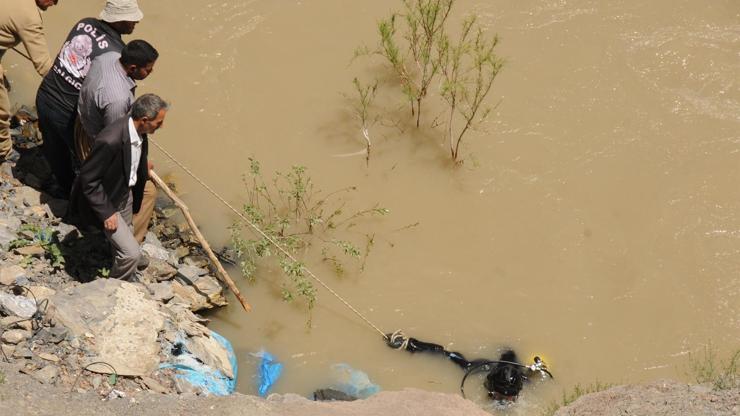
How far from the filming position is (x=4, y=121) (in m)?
5.15

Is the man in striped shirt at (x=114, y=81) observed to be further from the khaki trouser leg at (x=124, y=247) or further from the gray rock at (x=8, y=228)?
the gray rock at (x=8, y=228)

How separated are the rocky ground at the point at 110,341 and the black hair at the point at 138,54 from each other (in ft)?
3.90

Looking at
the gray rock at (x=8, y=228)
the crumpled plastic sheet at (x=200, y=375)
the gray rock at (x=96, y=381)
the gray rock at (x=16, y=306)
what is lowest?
the crumpled plastic sheet at (x=200, y=375)

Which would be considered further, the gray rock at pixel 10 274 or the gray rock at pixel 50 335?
the gray rock at pixel 10 274

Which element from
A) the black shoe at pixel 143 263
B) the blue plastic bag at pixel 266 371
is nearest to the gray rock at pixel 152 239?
the black shoe at pixel 143 263

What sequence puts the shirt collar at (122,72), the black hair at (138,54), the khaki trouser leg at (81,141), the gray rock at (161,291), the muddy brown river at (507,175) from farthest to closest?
the muddy brown river at (507,175)
the gray rock at (161,291)
the khaki trouser leg at (81,141)
the shirt collar at (122,72)
the black hair at (138,54)

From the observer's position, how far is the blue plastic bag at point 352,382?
5047mm

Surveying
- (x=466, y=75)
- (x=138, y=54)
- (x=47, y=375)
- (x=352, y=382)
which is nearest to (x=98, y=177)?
(x=138, y=54)

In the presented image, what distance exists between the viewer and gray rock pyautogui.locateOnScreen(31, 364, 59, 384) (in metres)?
3.99

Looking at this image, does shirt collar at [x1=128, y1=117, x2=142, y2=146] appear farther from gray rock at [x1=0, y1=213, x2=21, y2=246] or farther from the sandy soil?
the sandy soil

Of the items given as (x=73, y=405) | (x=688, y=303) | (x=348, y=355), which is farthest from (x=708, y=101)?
(x=73, y=405)

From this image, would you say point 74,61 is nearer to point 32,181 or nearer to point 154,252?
point 32,181

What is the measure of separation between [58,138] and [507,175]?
303 centimetres

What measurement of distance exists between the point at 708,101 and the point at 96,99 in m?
4.55
